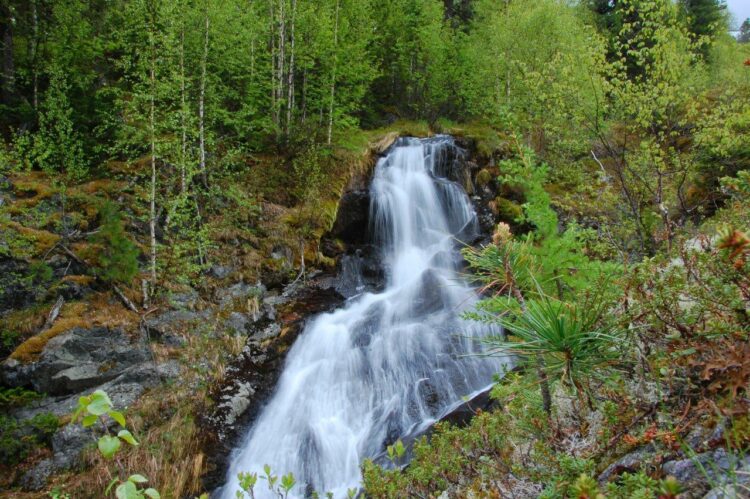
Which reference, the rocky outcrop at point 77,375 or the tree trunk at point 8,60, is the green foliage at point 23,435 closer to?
the rocky outcrop at point 77,375

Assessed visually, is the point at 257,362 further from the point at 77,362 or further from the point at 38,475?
the point at 38,475

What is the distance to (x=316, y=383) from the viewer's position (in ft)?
29.7

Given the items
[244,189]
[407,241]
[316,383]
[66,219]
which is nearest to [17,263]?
[66,219]

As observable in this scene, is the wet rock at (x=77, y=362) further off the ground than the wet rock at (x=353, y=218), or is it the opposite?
the wet rock at (x=353, y=218)

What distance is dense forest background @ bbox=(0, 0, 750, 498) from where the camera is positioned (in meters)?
2.23

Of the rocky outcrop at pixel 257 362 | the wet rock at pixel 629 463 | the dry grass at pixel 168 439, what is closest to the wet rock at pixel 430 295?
the rocky outcrop at pixel 257 362

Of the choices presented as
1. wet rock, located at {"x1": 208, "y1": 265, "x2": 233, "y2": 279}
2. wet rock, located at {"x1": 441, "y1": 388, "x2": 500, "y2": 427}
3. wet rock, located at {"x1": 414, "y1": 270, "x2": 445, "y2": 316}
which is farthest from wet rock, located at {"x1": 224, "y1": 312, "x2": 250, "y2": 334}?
wet rock, located at {"x1": 441, "y1": 388, "x2": 500, "y2": 427}

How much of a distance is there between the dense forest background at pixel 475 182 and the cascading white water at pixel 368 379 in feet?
5.03

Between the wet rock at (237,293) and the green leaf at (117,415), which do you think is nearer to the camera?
the green leaf at (117,415)

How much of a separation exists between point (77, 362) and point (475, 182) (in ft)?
48.2

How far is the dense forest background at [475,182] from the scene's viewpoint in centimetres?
223

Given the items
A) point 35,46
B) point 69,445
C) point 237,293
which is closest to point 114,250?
point 237,293

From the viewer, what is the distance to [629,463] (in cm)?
212

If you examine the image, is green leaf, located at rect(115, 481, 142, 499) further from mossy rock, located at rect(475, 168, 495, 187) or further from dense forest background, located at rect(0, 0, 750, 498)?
mossy rock, located at rect(475, 168, 495, 187)
